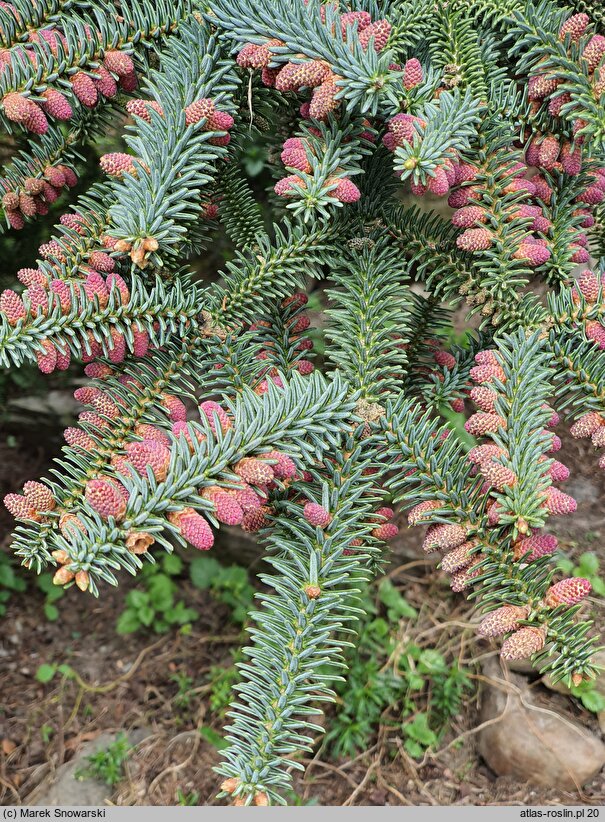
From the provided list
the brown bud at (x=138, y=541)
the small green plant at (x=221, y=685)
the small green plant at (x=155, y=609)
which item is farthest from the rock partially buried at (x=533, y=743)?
the brown bud at (x=138, y=541)

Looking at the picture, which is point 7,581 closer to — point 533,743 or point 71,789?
point 71,789

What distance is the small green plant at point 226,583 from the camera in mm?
1736

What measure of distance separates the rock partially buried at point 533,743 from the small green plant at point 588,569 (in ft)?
0.97

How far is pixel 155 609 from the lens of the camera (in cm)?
174

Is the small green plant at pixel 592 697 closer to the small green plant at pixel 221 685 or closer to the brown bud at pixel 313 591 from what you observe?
the small green plant at pixel 221 685

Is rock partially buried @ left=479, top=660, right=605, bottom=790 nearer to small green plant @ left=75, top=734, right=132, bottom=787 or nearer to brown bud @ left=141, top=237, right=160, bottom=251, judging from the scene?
small green plant @ left=75, top=734, right=132, bottom=787

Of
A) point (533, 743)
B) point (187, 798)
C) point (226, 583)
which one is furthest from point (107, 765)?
point (533, 743)

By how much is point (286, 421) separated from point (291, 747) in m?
0.37

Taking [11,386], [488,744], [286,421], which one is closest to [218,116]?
[286,421]

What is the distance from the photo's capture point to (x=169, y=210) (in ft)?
2.46

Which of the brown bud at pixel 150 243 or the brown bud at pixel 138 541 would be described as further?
the brown bud at pixel 150 243

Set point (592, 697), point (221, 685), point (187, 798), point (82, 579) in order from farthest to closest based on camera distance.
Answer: point (221, 685), point (187, 798), point (592, 697), point (82, 579)

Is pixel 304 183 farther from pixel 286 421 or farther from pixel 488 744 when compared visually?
pixel 488 744

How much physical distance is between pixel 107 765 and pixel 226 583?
0.54m
